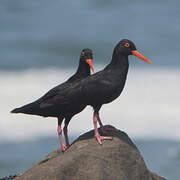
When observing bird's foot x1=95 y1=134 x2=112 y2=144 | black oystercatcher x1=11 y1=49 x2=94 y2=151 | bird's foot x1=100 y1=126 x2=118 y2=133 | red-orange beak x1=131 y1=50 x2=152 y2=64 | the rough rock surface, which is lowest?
the rough rock surface

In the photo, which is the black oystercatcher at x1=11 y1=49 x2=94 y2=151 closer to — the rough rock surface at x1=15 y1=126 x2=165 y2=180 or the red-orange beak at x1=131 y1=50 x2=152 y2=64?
the rough rock surface at x1=15 y1=126 x2=165 y2=180

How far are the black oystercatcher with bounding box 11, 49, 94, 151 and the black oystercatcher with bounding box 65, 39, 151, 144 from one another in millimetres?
542

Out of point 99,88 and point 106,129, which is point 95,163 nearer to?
point 106,129

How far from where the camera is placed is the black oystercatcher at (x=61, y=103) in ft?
41.0

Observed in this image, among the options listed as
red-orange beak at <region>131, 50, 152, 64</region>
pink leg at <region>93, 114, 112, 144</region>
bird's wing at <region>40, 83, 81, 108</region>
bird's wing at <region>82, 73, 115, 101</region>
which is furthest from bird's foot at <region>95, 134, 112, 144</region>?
red-orange beak at <region>131, 50, 152, 64</region>

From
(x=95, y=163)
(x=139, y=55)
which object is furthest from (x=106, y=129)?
(x=139, y=55)

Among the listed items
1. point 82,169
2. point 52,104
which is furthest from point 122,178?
point 52,104

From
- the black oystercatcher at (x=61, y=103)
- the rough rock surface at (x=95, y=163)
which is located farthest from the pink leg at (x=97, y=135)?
the black oystercatcher at (x=61, y=103)

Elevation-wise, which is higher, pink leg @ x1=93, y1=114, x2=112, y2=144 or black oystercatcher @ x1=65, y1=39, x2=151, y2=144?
black oystercatcher @ x1=65, y1=39, x2=151, y2=144

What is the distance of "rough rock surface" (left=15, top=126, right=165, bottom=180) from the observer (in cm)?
1061

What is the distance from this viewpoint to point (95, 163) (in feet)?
36.0

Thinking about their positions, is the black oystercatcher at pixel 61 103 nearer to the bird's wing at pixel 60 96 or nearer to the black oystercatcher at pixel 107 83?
→ the bird's wing at pixel 60 96

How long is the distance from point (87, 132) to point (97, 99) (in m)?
1.38

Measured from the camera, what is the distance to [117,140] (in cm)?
1190
